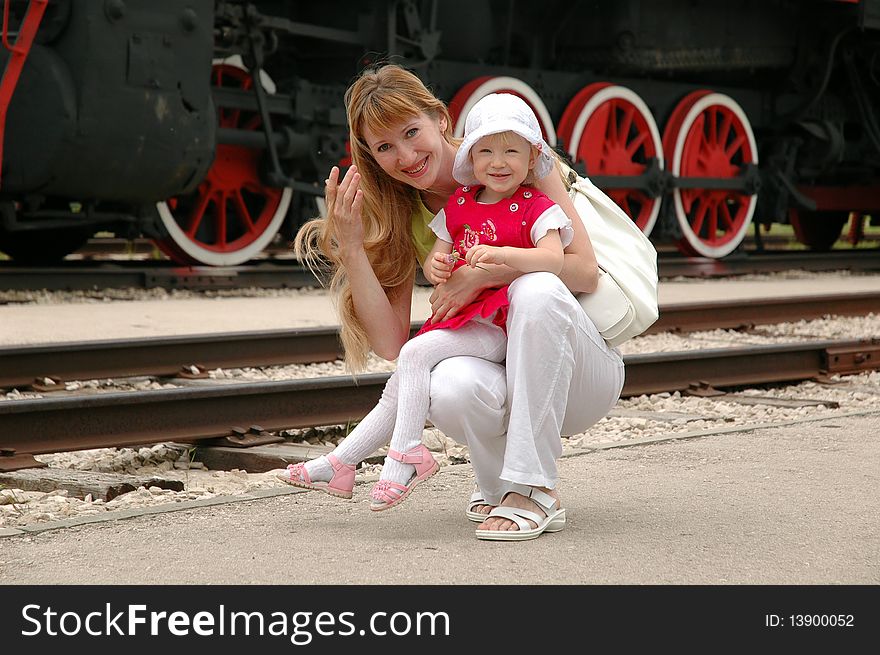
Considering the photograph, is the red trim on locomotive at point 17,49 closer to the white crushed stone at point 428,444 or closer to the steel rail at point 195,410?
the steel rail at point 195,410

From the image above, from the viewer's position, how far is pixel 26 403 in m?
4.27

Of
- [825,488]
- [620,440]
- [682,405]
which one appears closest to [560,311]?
[825,488]

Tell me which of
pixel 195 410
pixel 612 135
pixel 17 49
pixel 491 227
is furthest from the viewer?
pixel 612 135

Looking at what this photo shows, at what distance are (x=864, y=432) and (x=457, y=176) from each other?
213cm

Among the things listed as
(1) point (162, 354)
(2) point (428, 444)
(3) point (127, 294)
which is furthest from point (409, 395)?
(3) point (127, 294)

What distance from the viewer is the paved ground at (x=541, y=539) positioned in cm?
284

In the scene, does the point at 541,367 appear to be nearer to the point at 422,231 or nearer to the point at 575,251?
the point at 575,251

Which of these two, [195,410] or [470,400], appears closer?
[470,400]

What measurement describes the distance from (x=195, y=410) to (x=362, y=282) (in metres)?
1.53

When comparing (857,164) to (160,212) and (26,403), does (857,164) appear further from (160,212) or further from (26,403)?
(26,403)

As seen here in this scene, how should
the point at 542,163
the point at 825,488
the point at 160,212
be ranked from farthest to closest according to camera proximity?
the point at 160,212 → the point at 825,488 → the point at 542,163

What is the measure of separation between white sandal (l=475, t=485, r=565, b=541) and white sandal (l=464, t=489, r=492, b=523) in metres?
0.07

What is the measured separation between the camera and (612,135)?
12.5 m

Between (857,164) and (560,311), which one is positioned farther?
(857,164)
